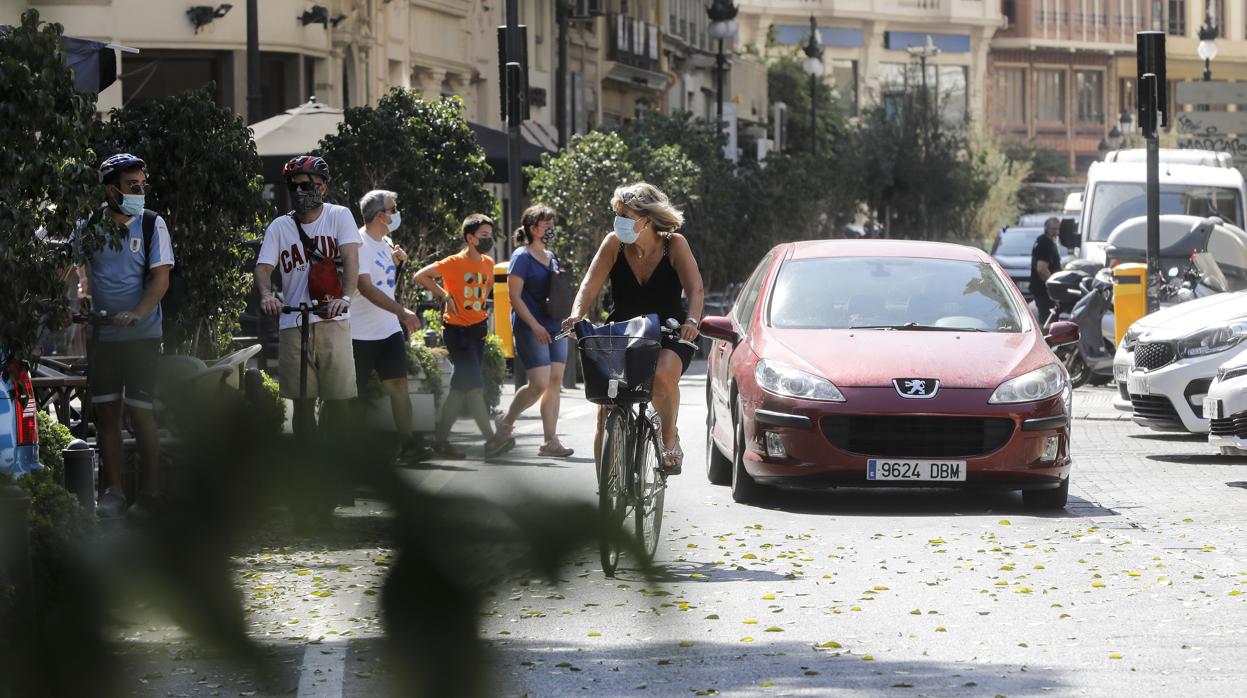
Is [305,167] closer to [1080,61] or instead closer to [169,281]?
[169,281]

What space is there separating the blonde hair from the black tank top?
1.55 feet

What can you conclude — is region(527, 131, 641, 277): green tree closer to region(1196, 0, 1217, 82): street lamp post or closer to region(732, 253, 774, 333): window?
region(732, 253, 774, 333): window

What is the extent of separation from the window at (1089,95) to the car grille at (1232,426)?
109 meters

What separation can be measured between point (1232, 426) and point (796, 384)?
3.62 metres

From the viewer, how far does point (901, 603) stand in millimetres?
6941

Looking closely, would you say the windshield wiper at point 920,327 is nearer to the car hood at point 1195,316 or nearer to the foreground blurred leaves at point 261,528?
the car hood at point 1195,316

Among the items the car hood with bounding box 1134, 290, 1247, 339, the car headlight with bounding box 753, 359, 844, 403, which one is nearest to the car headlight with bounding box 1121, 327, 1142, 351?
the car hood with bounding box 1134, 290, 1247, 339

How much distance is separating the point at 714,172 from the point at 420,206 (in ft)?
63.6

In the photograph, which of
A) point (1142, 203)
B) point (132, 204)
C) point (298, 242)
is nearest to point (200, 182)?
point (298, 242)

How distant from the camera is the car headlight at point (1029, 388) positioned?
10078 millimetres

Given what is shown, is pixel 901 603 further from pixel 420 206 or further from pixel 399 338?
pixel 420 206

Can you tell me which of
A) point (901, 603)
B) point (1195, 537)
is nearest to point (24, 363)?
point (901, 603)

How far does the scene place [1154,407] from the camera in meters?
14.3

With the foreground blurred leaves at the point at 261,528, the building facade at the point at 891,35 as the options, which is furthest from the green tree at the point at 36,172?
the building facade at the point at 891,35
